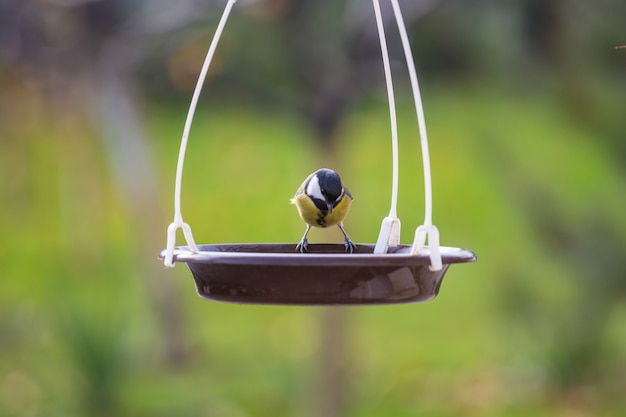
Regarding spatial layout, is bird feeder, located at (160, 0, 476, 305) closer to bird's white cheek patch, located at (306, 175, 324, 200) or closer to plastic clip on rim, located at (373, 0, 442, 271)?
plastic clip on rim, located at (373, 0, 442, 271)

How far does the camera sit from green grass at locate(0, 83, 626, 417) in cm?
634

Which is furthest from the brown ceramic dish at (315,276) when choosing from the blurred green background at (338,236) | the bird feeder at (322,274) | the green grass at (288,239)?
the green grass at (288,239)

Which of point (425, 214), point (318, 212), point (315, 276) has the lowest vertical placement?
point (315, 276)

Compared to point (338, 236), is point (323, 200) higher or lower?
lower

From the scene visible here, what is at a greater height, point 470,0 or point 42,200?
point 42,200

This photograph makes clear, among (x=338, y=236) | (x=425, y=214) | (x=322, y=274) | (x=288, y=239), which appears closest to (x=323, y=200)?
(x=425, y=214)

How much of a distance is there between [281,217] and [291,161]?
3.51 ft

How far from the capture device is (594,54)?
522 cm

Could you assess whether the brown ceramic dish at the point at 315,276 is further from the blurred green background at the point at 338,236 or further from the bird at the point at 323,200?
the blurred green background at the point at 338,236

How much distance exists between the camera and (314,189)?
3.10 meters

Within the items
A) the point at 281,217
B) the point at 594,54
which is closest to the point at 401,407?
the point at 594,54

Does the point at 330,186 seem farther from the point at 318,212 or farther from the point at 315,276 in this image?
the point at 315,276

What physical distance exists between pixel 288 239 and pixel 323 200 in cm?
684

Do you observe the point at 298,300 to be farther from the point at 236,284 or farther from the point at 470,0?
the point at 470,0
